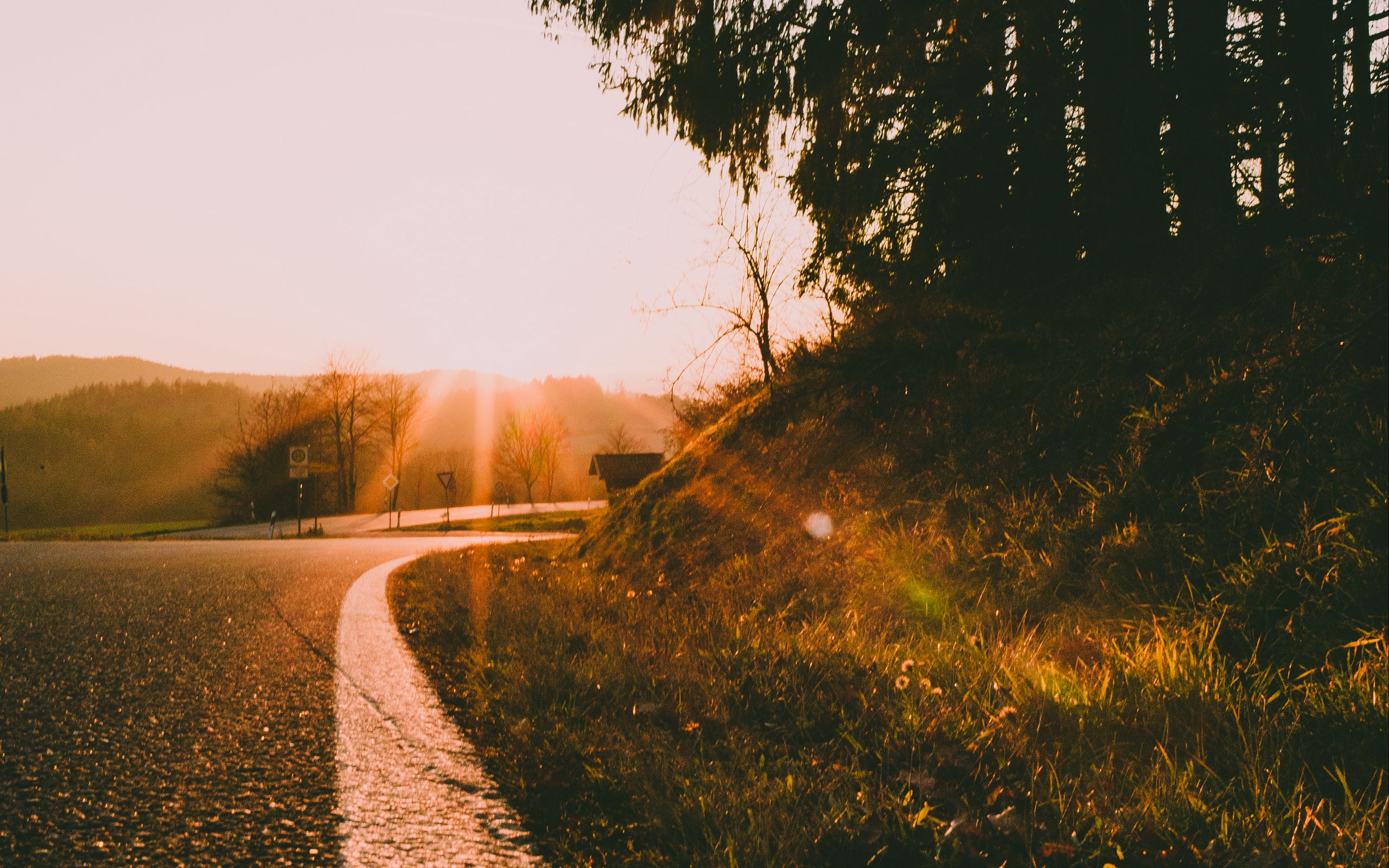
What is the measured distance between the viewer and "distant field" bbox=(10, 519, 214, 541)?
31.4m

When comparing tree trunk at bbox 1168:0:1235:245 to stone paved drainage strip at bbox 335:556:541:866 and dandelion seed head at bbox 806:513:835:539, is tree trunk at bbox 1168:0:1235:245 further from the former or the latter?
stone paved drainage strip at bbox 335:556:541:866

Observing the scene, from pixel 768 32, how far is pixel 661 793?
6.40 meters

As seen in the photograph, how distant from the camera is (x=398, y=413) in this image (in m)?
64.4

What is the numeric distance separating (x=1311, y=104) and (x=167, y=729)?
277 inches

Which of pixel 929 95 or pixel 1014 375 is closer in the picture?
pixel 1014 375

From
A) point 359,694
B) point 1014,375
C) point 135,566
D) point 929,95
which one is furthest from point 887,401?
point 135,566

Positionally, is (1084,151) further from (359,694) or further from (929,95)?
(359,694)

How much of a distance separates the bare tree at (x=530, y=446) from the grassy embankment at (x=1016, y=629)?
80.3 meters

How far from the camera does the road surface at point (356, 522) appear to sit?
109ft

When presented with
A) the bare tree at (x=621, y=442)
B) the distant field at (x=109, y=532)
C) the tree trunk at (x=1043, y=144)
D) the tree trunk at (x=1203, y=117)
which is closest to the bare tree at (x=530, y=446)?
the bare tree at (x=621, y=442)

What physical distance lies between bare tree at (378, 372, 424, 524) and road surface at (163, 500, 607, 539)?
38.3 ft

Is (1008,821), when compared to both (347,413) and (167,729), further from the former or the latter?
(347,413)

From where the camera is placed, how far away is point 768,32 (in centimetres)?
659

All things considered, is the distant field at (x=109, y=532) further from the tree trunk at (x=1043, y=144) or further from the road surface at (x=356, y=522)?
the tree trunk at (x=1043, y=144)
